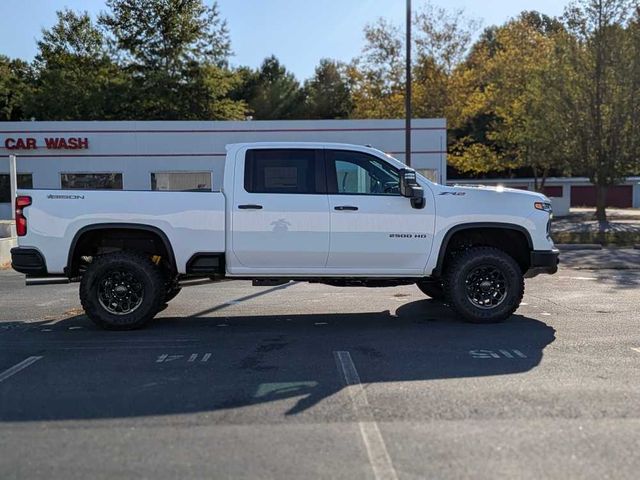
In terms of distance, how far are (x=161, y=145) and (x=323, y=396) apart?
24.7 m

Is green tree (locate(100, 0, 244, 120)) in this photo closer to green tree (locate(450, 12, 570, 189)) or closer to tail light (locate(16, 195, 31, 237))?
green tree (locate(450, 12, 570, 189))

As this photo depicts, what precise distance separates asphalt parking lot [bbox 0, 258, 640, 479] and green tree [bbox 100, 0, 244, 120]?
111 ft

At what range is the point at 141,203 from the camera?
7289mm

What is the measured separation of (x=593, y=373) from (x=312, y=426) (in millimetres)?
2755

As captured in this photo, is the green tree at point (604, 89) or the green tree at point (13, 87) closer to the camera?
the green tree at point (604, 89)

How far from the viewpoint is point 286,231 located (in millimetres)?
7410

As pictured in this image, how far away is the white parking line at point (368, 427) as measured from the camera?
3594mm

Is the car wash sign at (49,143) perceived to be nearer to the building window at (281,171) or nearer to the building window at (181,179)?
the building window at (181,179)

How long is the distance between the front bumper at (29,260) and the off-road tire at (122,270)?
503 mm

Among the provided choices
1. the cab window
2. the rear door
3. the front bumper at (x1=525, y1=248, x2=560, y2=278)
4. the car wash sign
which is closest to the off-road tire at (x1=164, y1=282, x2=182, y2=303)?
the rear door

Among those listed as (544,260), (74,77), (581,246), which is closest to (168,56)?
(74,77)

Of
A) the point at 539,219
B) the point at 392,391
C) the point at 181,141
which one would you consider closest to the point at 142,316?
the point at 392,391

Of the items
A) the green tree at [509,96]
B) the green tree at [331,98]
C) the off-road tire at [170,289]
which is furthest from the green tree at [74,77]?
the off-road tire at [170,289]

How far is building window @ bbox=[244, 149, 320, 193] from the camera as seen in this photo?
751 centimetres
